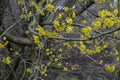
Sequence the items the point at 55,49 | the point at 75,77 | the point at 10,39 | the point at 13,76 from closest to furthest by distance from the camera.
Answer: the point at 10,39 < the point at 13,76 < the point at 55,49 < the point at 75,77

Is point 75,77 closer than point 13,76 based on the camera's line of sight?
No

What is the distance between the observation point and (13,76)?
493 cm

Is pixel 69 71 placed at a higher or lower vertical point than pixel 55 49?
lower

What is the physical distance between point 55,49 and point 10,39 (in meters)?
2.41

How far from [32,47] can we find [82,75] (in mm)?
4290

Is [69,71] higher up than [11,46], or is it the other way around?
[11,46]

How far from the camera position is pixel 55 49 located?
6.21m

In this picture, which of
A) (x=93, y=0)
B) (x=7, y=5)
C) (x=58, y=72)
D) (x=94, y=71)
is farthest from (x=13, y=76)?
(x=94, y=71)

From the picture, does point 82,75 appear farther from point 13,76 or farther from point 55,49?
point 13,76

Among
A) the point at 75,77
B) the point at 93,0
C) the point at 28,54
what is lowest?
the point at 75,77

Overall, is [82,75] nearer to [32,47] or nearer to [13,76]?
[13,76]

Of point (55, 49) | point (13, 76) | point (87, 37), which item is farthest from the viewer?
point (55, 49)

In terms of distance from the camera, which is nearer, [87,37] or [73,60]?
[87,37]

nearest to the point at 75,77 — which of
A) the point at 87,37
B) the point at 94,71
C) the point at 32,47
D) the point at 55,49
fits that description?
the point at 94,71
